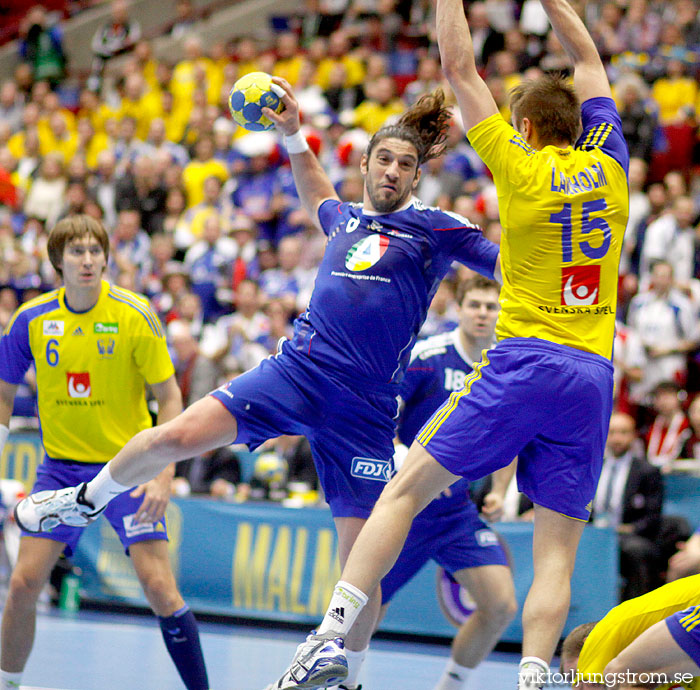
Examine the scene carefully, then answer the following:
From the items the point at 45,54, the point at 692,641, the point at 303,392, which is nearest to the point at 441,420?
the point at 303,392

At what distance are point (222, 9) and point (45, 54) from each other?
3.69 m

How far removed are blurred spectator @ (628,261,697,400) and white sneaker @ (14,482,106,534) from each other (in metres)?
7.37

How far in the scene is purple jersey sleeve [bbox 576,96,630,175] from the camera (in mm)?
4551

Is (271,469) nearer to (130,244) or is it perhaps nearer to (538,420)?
(130,244)

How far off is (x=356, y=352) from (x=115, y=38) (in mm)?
17814

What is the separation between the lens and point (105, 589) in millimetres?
10062

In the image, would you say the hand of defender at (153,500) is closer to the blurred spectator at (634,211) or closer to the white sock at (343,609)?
the white sock at (343,609)

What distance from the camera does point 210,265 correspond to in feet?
46.5

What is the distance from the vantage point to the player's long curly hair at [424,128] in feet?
17.5

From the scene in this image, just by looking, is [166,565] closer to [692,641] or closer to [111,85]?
[692,641]

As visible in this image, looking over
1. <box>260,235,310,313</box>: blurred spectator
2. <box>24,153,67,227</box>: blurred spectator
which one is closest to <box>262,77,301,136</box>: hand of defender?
<box>260,235,310,313</box>: blurred spectator

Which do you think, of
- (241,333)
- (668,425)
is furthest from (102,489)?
(241,333)

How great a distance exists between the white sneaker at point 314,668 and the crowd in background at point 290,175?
5.83m

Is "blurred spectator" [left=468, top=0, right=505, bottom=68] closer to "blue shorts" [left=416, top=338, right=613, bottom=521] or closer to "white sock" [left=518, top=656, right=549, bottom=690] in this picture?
"blue shorts" [left=416, top=338, right=613, bottom=521]
